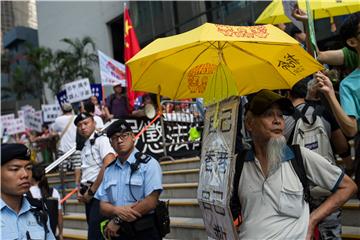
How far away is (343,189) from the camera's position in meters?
2.42

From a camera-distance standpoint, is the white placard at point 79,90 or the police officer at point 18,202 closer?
the police officer at point 18,202

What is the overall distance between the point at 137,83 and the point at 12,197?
4.53ft

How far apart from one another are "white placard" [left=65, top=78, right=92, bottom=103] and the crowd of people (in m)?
7.00

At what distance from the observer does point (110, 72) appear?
10766 mm

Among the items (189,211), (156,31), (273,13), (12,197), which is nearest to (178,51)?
(12,197)

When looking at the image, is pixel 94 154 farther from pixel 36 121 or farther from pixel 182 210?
pixel 36 121

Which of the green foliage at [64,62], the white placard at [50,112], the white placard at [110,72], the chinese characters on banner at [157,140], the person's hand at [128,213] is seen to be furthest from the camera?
the green foliage at [64,62]

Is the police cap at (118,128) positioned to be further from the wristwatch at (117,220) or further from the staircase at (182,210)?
the staircase at (182,210)

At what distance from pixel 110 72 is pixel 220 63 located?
8063mm

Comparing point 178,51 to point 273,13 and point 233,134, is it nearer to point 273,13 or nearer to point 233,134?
point 233,134

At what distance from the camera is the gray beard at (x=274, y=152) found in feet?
8.00

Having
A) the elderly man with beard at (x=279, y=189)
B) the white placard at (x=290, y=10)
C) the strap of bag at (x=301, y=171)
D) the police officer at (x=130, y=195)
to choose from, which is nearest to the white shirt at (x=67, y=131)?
the police officer at (x=130, y=195)

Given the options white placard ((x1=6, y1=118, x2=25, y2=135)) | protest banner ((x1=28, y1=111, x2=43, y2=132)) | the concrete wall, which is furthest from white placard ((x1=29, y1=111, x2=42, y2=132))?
the concrete wall

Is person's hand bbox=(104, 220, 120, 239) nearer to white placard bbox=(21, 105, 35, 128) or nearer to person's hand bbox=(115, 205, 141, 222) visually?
person's hand bbox=(115, 205, 141, 222)
